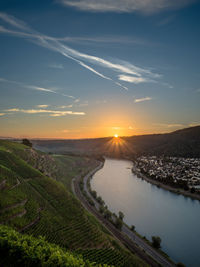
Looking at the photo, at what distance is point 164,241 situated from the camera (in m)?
58.1

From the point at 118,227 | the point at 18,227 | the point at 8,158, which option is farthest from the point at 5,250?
the point at 8,158

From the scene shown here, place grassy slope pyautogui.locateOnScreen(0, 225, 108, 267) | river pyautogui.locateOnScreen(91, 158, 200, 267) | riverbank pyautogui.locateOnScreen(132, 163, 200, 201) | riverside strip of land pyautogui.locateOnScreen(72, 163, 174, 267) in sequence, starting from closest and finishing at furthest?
grassy slope pyautogui.locateOnScreen(0, 225, 108, 267) → riverside strip of land pyautogui.locateOnScreen(72, 163, 174, 267) → river pyautogui.locateOnScreen(91, 158, 200, 267) → riverbank pyautogui.locateOnScreen(132, 163, 200, 201)

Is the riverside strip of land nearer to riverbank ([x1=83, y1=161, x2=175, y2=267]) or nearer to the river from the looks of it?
riverbank ([x1=83, y1=161, x2=175, y2=267])

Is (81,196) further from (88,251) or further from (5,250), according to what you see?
(5,250)

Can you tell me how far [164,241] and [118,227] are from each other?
52.8ft

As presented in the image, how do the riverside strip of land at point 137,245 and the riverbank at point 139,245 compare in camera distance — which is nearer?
the riverside strip of land at point 137,245

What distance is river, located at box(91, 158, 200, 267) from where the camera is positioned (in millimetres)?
55112

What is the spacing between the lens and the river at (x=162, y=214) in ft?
181

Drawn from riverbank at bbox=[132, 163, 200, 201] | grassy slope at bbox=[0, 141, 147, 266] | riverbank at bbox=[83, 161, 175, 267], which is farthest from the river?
grassy slope at bbox=[0, 141, 147, 266]

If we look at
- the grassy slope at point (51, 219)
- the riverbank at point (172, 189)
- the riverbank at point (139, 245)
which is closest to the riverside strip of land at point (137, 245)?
the riverbank at point (139, 245)

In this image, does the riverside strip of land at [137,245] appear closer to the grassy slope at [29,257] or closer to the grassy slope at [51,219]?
the grassy slope at [51,219]

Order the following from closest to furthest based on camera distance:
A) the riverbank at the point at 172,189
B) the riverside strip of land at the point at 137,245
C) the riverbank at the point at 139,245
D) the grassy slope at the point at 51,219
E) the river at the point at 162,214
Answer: the grassy slope at the point at 51,219
the riverside strip of land at the point at 137,245
the riverbank at the point at 139,245
the river at the point at 162,214
the riverbank at the point at 172,189

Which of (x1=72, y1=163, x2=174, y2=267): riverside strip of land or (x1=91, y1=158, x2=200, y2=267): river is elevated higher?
(x1=72, y1=163, x2=174, y2=267): riverside strip of land

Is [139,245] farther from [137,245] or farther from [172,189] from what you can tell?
[172,189]
